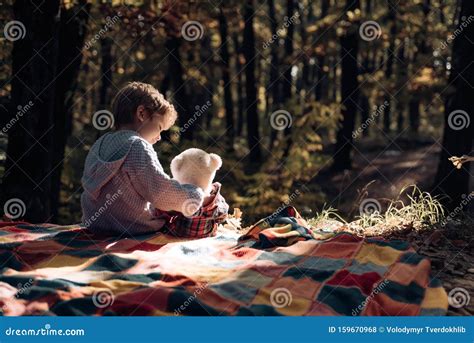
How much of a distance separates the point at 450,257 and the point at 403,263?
0.91 m

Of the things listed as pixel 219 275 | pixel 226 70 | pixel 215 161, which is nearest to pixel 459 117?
pixel 215 161

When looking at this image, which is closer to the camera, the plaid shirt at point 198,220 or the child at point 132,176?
the child at point 132,176

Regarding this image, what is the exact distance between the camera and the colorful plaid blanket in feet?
11.0

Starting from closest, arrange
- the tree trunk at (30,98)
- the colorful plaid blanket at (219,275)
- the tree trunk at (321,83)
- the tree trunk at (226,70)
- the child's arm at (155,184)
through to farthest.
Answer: the colorful plaid blanket at (219,275) < the child's arm at (155,184) < the tree trunk at (30,98) < the tree trunk at (226,70) < the tree trunk at (321,83)

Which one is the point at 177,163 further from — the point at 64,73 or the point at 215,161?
the point at 64,73

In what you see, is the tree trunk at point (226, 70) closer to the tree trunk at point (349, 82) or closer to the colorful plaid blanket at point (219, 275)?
the tree trunk at point (349, 82)

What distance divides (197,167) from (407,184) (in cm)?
940

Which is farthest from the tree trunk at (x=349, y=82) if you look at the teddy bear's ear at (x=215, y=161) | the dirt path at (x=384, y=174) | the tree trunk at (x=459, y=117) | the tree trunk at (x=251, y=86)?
the teddy bear's ear at (x=215, y=161)

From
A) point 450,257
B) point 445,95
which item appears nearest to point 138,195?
point 450,257

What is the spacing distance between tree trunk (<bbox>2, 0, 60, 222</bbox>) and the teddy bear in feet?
7.35

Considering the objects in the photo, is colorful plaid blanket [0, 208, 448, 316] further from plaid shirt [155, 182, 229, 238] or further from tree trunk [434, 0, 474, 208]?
tree trunk [434, 0, 474, 208]

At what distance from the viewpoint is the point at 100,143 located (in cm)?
488

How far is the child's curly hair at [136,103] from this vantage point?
479cm

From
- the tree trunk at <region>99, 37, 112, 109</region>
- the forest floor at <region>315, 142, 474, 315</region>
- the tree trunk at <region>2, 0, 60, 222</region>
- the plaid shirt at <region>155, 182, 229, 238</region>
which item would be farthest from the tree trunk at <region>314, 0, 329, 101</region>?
the plaid shirt at <region>155, 182, 229, 238</region>
